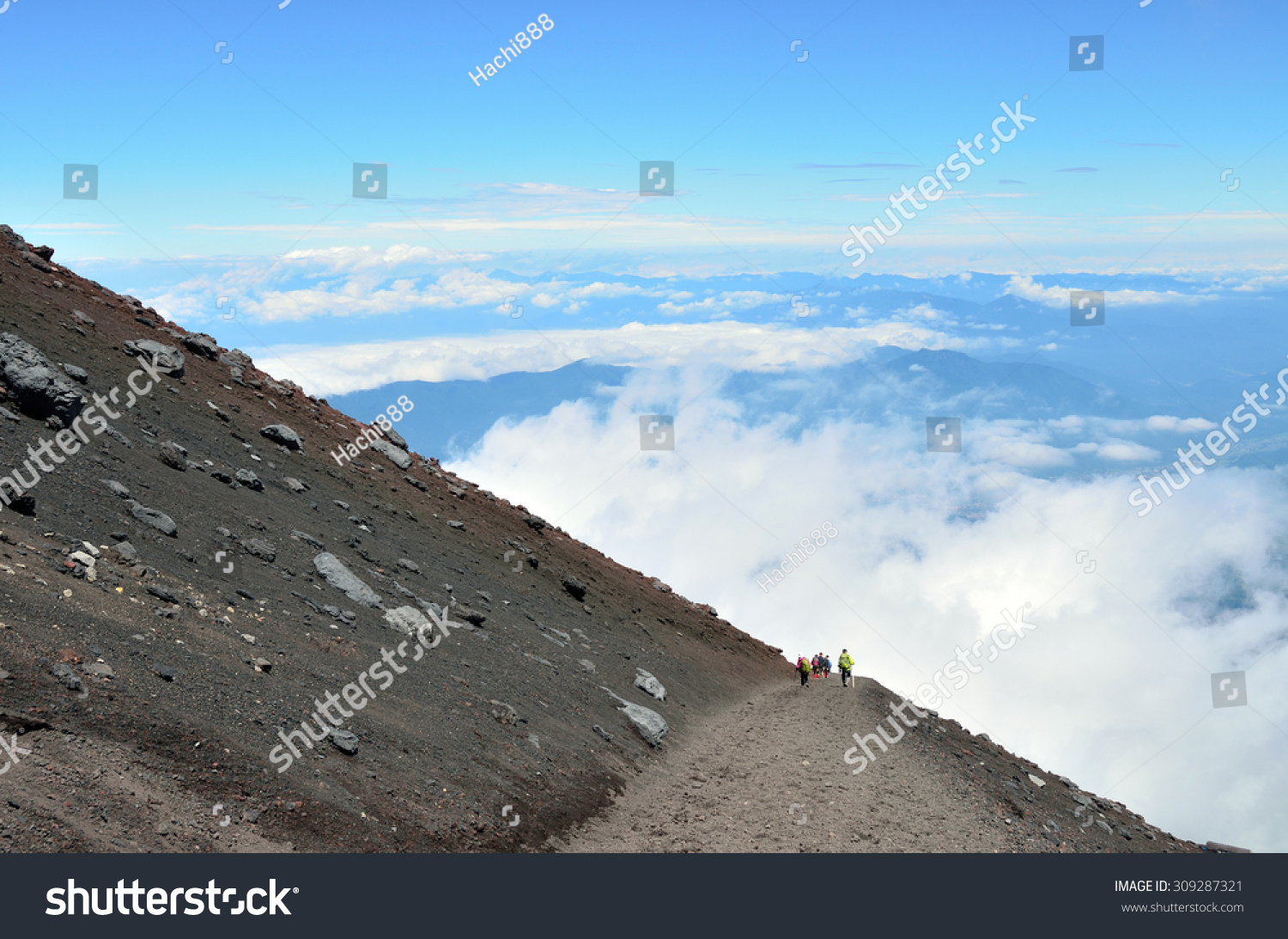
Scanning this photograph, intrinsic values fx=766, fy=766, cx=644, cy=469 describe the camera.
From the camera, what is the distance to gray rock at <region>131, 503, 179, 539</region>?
62.4 ft

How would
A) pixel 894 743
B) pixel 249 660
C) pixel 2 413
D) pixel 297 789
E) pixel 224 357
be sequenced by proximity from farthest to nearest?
pixel 224 357 < pixel 894 743 < pixel 2 413 < pixel 249 660 < pixel 297 789

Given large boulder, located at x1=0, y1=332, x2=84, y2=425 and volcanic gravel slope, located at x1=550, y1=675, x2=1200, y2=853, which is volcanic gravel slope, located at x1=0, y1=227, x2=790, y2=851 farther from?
volcanic gravel slope, located at x1=550, y1=675, x2=1200, y2=853

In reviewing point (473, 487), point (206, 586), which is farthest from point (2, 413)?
point (473, 487)

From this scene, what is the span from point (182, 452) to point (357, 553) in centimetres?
645

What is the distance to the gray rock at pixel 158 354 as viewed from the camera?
29.3 metres

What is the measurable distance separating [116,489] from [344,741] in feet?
33.6

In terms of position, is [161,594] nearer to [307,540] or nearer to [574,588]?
[307,540]

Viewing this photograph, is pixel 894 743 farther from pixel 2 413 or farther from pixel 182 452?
pixel 2 413

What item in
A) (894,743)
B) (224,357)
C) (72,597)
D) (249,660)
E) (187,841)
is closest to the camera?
(187,841)

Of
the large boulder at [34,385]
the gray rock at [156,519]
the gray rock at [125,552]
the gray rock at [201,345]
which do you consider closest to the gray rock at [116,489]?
the gray rock at [156,519]

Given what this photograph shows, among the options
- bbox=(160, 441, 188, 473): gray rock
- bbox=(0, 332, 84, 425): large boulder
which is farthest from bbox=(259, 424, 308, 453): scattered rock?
bbox=(0, 332, 84, 425): large boulder

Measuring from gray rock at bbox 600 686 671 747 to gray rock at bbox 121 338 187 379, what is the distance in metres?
21.0

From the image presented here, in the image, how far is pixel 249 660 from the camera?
15938mm

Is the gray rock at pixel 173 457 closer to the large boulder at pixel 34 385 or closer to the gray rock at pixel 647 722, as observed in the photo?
the large boulder at pixel 34 385
